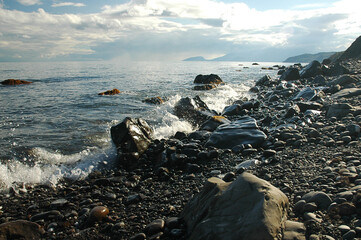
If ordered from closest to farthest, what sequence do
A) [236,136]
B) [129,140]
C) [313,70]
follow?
[129,140], [236,136], [313,70]

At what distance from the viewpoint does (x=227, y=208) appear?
8.61ft

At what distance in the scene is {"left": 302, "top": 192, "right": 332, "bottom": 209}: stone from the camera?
298cm

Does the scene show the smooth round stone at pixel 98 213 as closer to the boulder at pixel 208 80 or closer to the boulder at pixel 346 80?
the boulder at pixel 346 80

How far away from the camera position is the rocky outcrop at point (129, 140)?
615cm

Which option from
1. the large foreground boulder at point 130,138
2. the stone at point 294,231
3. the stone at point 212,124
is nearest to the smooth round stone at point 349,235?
the stone at point 294,231

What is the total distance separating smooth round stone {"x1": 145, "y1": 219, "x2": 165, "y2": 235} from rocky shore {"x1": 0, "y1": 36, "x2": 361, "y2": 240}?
0.5 inches

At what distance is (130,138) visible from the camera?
6.52 m

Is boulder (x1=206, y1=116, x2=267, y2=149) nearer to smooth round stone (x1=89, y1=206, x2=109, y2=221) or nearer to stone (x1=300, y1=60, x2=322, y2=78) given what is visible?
smooth round stone (x1=89, y1=206, x2=109, y2=221)

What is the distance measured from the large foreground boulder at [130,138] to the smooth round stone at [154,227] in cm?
310

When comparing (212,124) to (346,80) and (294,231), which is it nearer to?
(294,231)

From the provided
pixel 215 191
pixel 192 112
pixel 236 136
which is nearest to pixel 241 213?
pixel 215 191

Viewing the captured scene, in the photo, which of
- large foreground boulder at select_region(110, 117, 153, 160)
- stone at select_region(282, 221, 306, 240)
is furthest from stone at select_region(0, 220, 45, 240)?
stone at select_region(282, 221, 306, 240)

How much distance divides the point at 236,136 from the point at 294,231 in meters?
4.27

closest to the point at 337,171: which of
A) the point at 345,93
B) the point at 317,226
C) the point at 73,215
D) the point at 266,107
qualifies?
the point at 317,226
